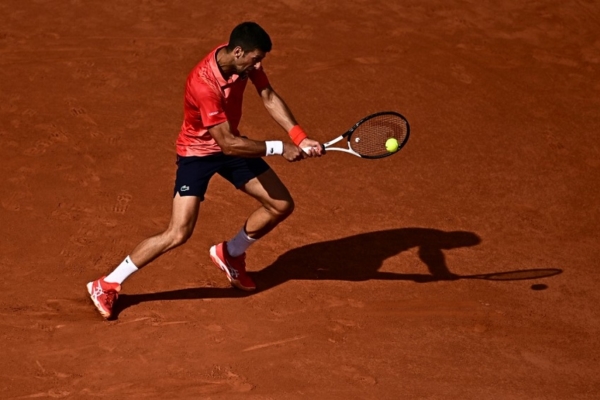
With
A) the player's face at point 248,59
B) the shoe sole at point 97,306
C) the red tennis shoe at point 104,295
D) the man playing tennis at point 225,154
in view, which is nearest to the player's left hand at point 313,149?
the man playing tennis at point 225,154

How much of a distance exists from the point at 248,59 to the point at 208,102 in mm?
444

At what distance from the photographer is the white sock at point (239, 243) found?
28.2 feet

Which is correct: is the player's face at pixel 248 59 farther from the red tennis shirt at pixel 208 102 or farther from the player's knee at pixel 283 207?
the player's knee at pixel 283 207

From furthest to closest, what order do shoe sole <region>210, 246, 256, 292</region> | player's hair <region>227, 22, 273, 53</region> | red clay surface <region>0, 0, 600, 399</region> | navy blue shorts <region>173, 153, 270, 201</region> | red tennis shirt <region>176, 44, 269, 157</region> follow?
1. shoe sole <region>210, 246, 256, 292</region>
2. navy blue shorts <region>173, 153, 270, 201</region>
3. red clay surface <region>0, 0, 600, 399</region>
4. red tennis shirt <region>176, 44, 269, 157</region>
5. player's hair <region>227, 22, 273, 53</region>

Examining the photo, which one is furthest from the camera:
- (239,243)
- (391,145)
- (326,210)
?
(326,210)

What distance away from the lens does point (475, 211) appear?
10039 mm

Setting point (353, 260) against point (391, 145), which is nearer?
point (391, 145)

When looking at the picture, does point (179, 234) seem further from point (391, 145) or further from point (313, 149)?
point (391, 145)

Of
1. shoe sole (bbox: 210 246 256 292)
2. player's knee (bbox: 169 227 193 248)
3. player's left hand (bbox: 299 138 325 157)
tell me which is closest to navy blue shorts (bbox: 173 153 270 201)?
player's knee (bbox: 169 227 193 248)

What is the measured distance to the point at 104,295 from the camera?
323 inches

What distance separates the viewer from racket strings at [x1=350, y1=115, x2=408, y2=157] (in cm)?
852

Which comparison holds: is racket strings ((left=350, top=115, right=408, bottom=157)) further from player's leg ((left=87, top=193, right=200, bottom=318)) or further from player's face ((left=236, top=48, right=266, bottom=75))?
player's leg ((left=87, top=193, right=200, bottom=318))

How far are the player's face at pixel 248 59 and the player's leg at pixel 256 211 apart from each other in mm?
840

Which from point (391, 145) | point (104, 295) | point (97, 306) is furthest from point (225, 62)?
point (97, 306)
